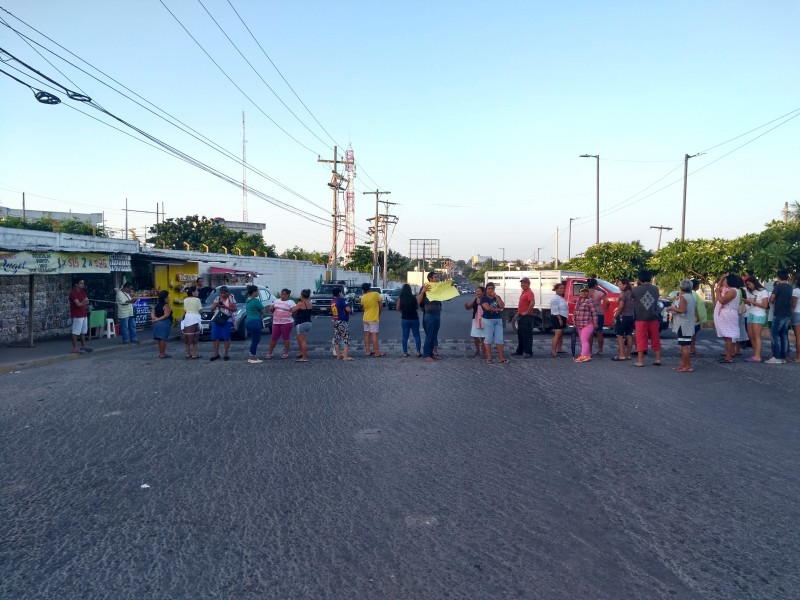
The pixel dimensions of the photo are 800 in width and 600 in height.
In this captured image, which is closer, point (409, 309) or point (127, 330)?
point (409, 309)

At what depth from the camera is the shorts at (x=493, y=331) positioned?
555 inches

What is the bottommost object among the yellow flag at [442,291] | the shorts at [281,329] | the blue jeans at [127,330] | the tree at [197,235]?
the blue jeans at [127,330]

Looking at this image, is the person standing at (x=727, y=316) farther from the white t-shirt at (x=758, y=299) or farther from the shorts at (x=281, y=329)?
the shorts at (x=281, y=329)

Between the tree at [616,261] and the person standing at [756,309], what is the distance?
2368 cm

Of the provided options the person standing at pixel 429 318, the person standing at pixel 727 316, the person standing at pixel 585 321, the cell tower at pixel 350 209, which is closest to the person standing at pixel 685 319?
the person standing at pixel 727 316

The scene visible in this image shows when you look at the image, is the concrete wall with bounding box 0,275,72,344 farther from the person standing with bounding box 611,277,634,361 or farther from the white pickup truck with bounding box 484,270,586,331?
the person standing with bounding box 611,277,634,361

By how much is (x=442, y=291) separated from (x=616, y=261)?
26.0m

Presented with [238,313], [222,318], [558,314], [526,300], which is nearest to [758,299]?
[558,314]

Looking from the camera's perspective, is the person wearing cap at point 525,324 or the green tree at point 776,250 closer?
the person wearing cap at point 525,324

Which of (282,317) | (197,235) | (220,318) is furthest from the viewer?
(197,235)

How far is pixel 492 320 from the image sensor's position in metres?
14.2

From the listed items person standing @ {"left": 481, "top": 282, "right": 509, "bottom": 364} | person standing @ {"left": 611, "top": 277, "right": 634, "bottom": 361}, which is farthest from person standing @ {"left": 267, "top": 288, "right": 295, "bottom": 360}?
person standing @ {"left": 611, "top": 277, "right": 634, "bottom": 361}

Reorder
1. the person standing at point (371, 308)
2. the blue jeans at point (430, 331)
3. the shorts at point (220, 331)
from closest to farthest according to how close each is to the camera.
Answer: the blue jeans at point (430, 331) < the shorts at point (220, 331) < the person standing at point (371, 308)

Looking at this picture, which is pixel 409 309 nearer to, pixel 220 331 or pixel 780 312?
pixel 220 331
